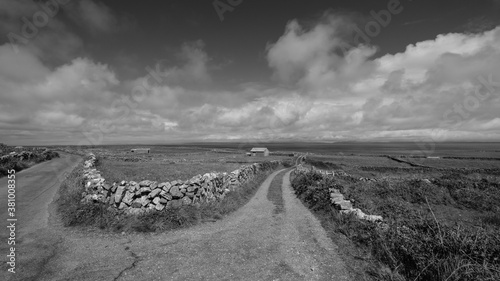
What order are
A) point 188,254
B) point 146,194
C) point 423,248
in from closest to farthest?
point 423,248
point 188,254
point 146,194

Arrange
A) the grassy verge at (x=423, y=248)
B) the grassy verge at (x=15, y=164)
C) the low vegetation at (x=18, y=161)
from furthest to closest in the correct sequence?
the low vegetation at (x=18, y=161)
the grassy verge at (x=15, y=164)
the grassy verge at (x=423, y=248)

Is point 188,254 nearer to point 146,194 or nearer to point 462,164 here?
point 146,194

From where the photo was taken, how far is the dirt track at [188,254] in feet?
21.9

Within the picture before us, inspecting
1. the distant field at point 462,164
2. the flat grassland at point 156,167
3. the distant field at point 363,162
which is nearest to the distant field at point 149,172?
the flat grassland at point 156,167

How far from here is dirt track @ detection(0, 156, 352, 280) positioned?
21.9ft

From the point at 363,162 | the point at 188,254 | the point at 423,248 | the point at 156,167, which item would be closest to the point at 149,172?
the point at 156,167

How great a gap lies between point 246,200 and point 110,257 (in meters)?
10.8

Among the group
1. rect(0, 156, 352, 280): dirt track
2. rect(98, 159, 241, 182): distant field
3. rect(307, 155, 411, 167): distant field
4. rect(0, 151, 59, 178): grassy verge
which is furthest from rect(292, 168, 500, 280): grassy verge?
rect(307, 155, 411, 167): distant field

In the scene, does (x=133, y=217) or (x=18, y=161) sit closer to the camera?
(x=133, y=217)

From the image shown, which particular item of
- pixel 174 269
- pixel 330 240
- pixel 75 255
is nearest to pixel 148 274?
pixel 174 269

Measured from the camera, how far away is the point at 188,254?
7906 mm

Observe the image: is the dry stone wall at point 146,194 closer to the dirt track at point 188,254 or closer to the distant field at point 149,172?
the dirt track at point 188,254

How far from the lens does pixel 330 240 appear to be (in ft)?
31.1

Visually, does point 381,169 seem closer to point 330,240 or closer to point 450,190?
point 450,190
